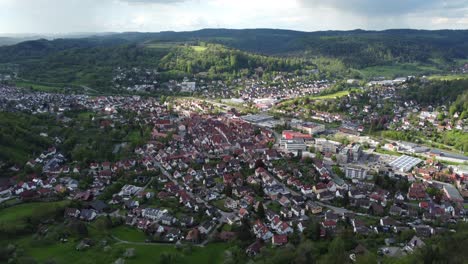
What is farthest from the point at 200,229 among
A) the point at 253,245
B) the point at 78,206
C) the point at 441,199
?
the point at 441,199

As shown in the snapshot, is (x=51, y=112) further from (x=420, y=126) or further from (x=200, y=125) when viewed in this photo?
(x=420, y=126)

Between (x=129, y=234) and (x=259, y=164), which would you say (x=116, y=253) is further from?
(x=259, y=164)

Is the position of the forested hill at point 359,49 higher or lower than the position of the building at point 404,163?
higher

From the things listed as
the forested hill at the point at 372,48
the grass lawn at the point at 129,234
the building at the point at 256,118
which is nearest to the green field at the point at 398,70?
the forested hill at the point at 372,48

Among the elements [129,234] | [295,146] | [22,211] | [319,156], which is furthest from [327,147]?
[22,211]

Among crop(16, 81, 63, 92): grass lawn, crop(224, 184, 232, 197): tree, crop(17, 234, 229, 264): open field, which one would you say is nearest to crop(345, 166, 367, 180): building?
crop(224, 184, 232, 197): tree

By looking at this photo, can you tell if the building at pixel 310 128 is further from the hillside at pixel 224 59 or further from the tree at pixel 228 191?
the hillside at pixel 224 59

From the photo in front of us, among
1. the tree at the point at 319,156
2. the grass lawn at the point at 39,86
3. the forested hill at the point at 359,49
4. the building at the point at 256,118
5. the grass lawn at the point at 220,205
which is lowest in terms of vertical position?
the building at the point at 256,118
